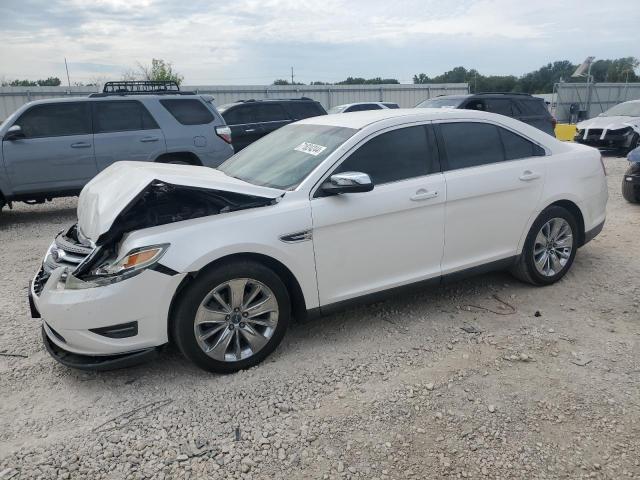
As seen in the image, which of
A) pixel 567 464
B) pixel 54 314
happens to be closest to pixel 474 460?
pixel 567 464

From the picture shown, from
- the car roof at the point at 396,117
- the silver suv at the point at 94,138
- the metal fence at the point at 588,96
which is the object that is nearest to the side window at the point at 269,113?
the silver suv at the point at 94,138

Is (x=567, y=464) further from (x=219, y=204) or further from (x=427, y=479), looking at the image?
(x=219, y=204)

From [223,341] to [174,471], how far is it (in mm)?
906

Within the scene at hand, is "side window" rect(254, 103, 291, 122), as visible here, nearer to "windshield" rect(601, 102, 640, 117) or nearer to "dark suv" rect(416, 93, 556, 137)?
"dark suv" rect(416, 93, 556, 137)

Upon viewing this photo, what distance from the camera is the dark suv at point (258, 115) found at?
11.5 metres

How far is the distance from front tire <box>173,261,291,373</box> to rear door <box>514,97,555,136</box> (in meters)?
9.87

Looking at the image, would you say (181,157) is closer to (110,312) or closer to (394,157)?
(394,157)

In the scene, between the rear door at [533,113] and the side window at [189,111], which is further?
the rear door at [533,113]

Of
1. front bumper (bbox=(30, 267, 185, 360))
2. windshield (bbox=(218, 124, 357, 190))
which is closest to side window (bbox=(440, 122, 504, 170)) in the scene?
windshield (bbox=(218, 124, 357, 190))

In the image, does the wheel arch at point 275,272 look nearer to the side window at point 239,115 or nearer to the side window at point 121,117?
the side window at point 121,117

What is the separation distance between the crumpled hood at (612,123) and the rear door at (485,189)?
11433 mm

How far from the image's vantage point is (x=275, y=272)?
3473mm

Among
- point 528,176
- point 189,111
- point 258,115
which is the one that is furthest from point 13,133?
point 528,176

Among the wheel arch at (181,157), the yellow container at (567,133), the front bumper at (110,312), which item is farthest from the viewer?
the yellow container at (567,133)
